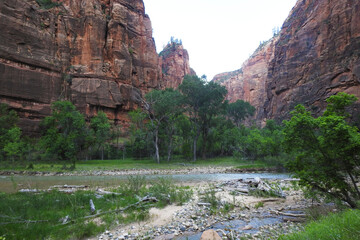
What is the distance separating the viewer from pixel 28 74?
46656 mm

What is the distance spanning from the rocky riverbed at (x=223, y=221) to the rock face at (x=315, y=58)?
45.1 meters

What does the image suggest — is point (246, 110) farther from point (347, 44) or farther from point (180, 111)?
point (180, 111)

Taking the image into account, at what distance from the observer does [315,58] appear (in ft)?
174

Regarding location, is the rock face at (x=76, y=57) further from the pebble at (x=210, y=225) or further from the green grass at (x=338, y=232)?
A: the green grass at (x=338, y=232)

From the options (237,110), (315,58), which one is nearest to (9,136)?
(237,110)

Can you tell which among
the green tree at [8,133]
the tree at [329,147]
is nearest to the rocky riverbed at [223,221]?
the tree at [329,147]

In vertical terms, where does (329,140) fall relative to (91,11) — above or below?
below

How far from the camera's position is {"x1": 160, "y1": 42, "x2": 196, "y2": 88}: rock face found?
105 m

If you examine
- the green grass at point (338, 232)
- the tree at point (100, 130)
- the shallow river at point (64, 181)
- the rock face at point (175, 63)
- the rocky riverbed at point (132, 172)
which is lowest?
the rocky riverbed at point (132, 172)

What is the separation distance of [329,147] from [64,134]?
43675mm

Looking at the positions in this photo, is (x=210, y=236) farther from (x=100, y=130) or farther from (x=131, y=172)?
(x=100, y=130)

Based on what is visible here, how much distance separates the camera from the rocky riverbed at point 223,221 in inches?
218

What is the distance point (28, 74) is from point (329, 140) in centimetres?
5843

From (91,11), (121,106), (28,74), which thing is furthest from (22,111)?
(91,11)
